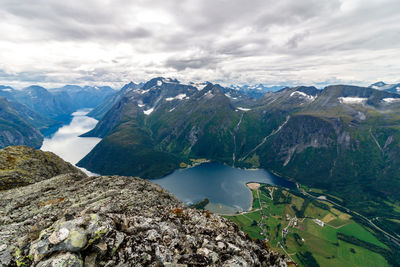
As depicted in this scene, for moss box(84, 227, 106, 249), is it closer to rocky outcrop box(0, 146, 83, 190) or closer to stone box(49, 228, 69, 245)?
stone box(49, 228, 69, 245)

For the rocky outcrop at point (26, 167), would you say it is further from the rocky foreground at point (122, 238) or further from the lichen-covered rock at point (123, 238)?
the rocky foreground at point (122, 238)

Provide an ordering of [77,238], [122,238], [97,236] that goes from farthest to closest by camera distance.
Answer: [122,238], [97,236], [77,238]

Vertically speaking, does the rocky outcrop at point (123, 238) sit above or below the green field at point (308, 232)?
above

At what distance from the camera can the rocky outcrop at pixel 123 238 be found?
11914mm

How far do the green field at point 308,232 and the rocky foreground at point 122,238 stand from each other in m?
141

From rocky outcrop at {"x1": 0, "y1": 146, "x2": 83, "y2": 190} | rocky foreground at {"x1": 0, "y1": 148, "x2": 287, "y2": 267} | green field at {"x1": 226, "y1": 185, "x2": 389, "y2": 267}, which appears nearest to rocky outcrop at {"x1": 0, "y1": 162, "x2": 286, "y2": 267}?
rocky foreground at {"x1": 0, "y1": 148, "x2": 287, "y2": 267}

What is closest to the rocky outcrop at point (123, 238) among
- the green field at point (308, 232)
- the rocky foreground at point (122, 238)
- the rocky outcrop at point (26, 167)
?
the rocky foreground at point (122, 238)

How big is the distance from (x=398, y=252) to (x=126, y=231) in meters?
229

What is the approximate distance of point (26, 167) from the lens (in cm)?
4741

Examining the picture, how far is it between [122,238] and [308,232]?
190 metres

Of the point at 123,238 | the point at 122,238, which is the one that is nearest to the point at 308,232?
the point at 123,238

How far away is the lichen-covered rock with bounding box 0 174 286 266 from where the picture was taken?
11.9 meters

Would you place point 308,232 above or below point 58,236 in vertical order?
below

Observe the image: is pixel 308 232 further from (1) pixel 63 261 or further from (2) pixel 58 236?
(2) pixel 58 236
